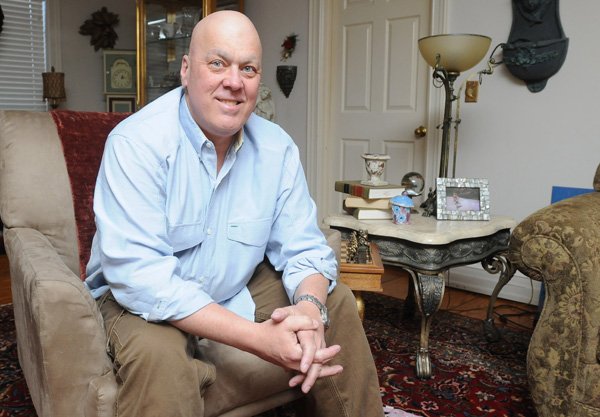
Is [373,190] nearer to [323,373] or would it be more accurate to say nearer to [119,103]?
[323,373]

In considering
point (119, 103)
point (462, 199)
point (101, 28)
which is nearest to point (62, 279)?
point (462, 199)

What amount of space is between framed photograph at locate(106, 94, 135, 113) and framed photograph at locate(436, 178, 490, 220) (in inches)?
119

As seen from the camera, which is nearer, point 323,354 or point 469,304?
point 323,354

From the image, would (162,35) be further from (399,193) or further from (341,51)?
(399,193)

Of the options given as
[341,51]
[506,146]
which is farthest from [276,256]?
[341,51]

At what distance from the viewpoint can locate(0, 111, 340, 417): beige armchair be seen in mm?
1097

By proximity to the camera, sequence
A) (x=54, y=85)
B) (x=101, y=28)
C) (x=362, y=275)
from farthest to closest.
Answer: (x=101, y=28) < (x=54, y=85) < (x=362, y=275)

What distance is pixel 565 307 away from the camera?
5.00ft

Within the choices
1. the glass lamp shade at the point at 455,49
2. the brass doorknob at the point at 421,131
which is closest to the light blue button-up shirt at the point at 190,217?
the glass lamp shade at the point at 455,49

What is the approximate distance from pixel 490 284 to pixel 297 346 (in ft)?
7.32

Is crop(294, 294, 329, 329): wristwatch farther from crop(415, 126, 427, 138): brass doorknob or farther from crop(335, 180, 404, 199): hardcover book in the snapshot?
crop(415, 126, 427, 138): brass doorknob

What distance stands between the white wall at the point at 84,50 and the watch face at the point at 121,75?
0.40ft

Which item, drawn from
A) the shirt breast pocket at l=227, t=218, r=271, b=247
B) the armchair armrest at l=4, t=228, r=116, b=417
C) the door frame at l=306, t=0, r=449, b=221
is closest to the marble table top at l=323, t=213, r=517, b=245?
the shirt breast pocket at l=227, t=218, r=271, b=247

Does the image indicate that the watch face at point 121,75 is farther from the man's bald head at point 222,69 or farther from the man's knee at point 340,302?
the man's knee at point 340,302
